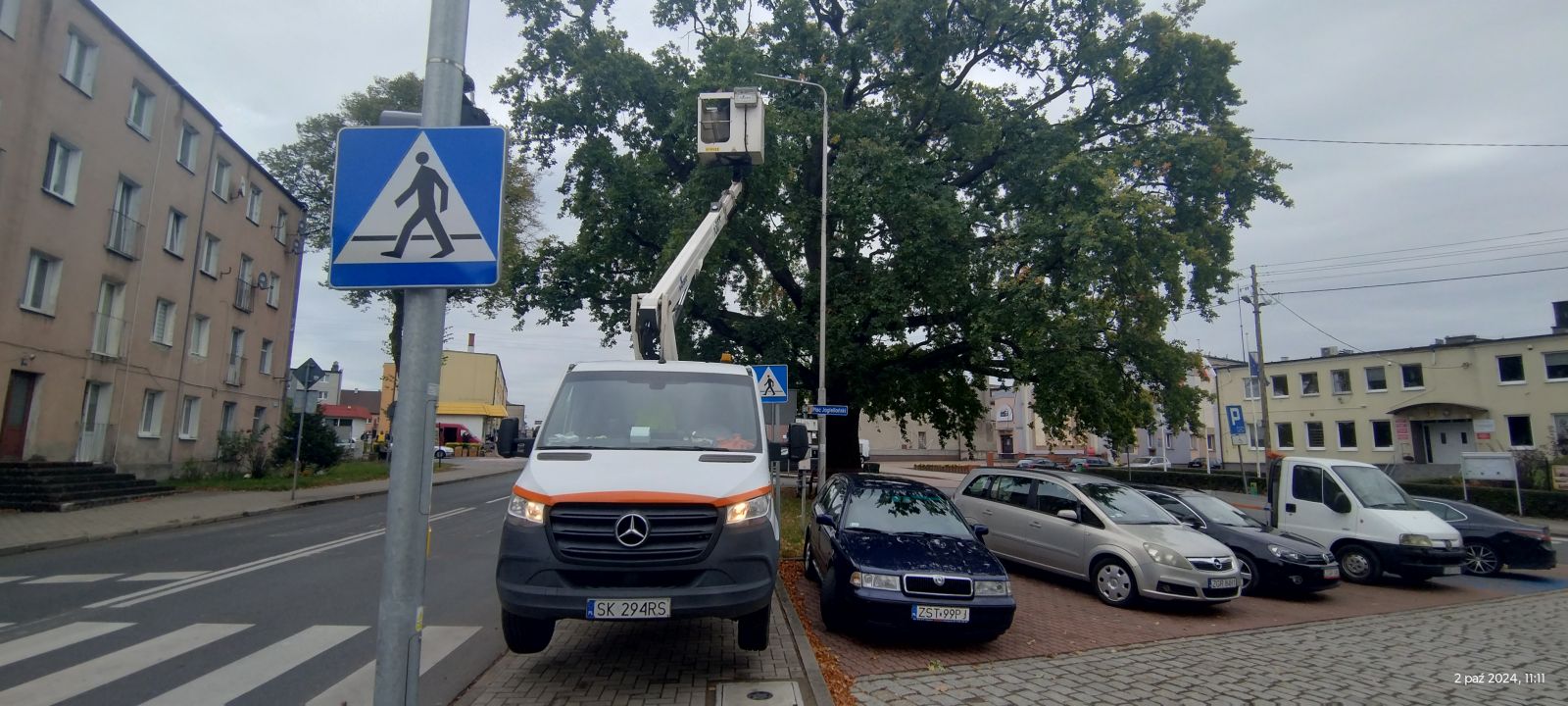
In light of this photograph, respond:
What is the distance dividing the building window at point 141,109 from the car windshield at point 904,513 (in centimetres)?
2264

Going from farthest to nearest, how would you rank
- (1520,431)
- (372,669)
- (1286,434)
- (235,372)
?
(1286,434)
(1520,431)
(235,372)
(372,669)

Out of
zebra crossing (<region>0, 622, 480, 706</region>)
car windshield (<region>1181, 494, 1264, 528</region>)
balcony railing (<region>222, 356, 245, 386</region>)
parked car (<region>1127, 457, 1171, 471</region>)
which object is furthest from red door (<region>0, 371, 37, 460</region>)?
parked car (<region>1127, 457, 1171, 471</region>)

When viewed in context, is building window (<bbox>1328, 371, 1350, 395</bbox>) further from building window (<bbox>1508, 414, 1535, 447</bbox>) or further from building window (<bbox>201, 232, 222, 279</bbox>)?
building window (<bbox>201, 232, 222, 279</bbox>)

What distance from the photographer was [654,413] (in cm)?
631

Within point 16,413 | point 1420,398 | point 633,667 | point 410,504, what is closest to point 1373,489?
point 633,667

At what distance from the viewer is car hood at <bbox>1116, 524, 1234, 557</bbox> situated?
354 inches

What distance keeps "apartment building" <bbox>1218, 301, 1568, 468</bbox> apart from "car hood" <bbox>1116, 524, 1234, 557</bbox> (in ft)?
84.5

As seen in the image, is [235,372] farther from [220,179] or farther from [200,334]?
[220,179]

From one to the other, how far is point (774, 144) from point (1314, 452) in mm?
39112

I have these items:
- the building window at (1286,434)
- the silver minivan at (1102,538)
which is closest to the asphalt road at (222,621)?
the silver minivan at (1102,538)

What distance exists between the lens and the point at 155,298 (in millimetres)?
21438

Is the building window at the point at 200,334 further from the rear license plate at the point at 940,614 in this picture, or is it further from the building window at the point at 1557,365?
the building window at the point at 1557,365

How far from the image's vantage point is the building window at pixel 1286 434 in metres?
42.6

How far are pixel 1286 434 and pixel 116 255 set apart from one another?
51654mm
